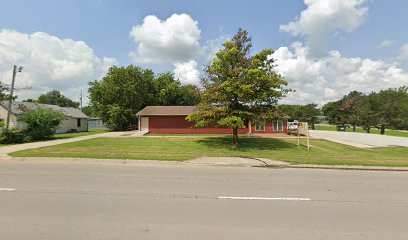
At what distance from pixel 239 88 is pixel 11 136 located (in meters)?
18.4

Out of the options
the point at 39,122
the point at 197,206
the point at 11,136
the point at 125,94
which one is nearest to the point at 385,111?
the point at 125,94

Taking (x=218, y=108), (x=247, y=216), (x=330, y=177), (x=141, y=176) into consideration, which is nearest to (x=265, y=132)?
(x=218, y=108)

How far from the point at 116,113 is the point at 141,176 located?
98.3ft

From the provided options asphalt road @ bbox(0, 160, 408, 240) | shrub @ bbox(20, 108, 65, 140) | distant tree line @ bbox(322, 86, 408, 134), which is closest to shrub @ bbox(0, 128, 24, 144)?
shrub @ bbox(20, 108, 65, 140)

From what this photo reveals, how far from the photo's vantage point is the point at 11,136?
59.3ft

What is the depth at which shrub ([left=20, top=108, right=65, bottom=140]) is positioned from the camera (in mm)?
20016

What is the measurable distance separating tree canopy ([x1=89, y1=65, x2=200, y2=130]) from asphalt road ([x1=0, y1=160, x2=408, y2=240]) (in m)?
29.2

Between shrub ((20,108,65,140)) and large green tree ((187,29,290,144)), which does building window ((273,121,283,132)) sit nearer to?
large green tree ((187,29,290,144))

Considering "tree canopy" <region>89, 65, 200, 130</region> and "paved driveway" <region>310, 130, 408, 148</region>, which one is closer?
"paved driveway" <region>310, 130, 408, 148</region>

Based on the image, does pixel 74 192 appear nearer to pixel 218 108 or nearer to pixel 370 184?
pixel 370 184

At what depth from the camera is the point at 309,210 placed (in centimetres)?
471

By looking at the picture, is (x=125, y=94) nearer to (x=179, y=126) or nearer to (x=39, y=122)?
(x=179, y=126)

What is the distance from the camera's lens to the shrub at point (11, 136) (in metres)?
17.6

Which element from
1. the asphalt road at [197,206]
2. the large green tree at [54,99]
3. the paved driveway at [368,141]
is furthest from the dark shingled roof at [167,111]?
the large green tree at [54,99]
